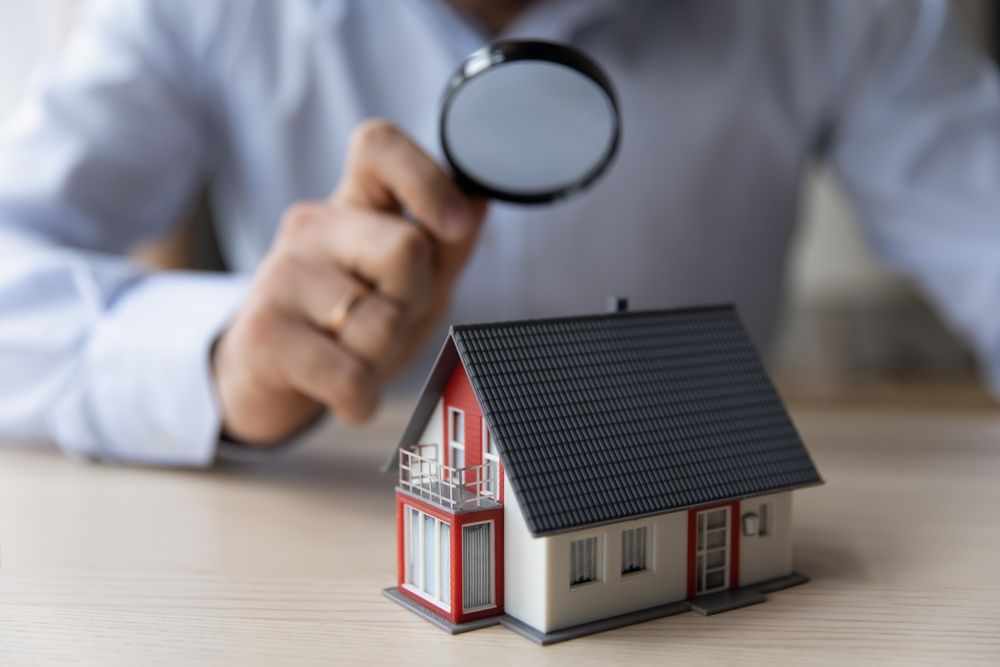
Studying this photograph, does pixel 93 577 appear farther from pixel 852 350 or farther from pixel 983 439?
pixel 852 350

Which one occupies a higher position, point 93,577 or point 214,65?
point 214,65

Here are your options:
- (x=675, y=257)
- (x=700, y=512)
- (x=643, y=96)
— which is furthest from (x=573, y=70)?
(x=675, y=257)

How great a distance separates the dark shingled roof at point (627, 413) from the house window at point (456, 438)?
0.04 metres

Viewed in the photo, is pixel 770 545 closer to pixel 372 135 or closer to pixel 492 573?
pixel 492 573

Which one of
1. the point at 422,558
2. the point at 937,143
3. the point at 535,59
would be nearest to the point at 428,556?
the point at 422,558

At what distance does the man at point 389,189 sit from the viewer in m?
1.52

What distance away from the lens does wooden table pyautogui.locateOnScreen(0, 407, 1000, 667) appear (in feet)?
3.02

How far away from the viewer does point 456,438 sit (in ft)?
3.52

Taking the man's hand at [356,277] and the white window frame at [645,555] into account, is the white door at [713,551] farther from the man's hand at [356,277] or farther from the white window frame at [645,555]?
the man's hand at [356,277]

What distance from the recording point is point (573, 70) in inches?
43.9

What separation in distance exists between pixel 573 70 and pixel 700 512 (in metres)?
0.50

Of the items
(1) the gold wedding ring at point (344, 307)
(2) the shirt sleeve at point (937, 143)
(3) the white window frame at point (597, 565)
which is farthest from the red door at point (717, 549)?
(2) the shirt sleeve at point (937, 143)

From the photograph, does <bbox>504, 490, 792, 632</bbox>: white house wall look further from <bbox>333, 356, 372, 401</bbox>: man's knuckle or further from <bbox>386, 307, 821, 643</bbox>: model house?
<bbox>333, 356, 372, 401</bbox>: man's knuckle

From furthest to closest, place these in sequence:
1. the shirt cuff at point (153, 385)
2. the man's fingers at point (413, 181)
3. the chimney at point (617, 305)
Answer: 1. the shirt cuff at point (153, 385)
2. the man's fingers at point (413, 181)
3. the chimney at point (617, 305)
